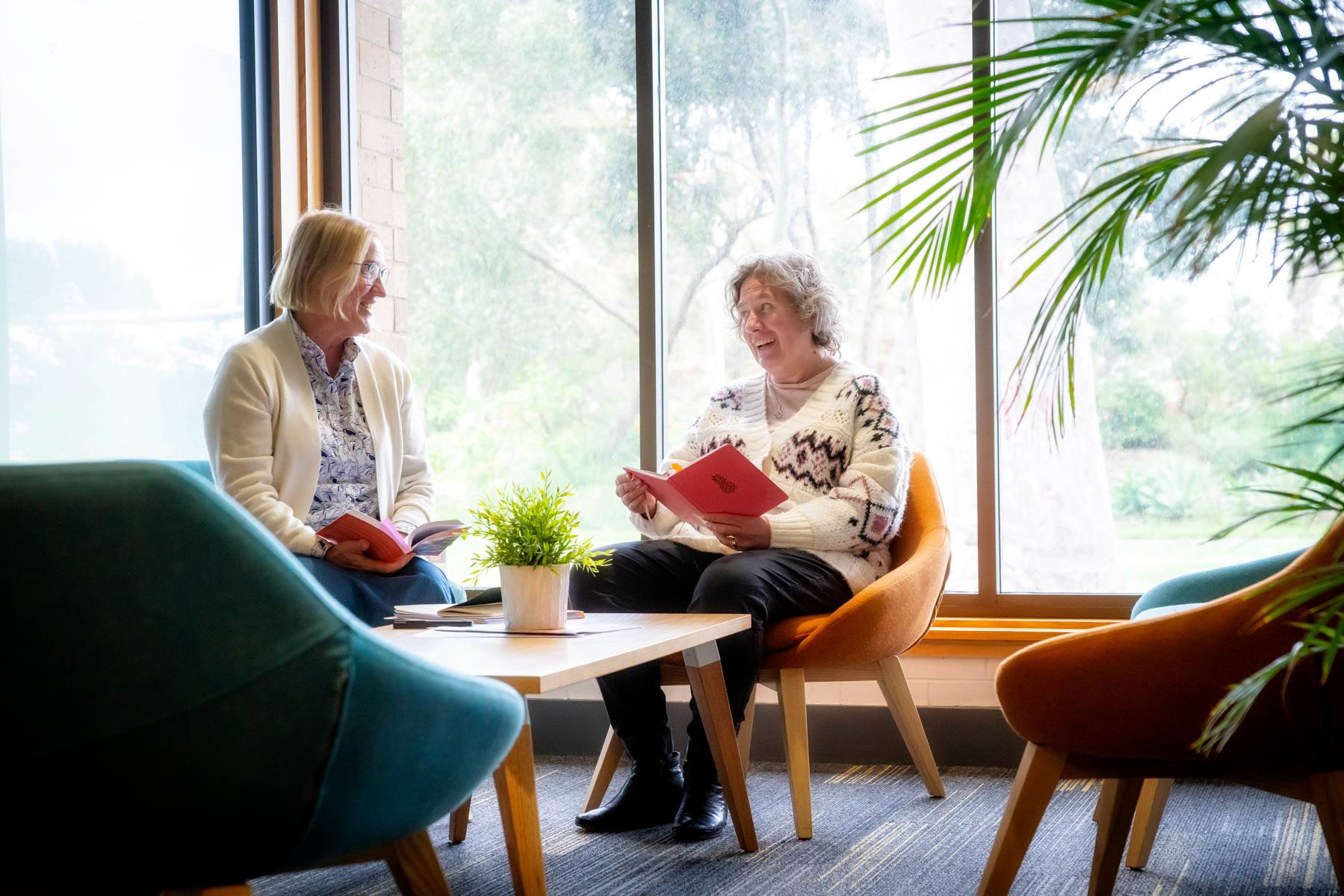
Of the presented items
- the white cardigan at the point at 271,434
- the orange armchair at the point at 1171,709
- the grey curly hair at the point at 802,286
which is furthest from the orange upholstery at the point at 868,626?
the white cardigan at the point at 271,434

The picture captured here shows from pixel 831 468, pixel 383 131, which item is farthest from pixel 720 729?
pixel 383 131

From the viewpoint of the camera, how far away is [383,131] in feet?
12.4

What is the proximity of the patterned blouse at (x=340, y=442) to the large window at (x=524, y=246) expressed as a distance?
0.85 meters

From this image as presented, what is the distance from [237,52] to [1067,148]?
2.25 metres

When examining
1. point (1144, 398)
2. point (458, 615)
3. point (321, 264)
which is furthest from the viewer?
point (1144, 398)

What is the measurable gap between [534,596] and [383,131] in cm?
222

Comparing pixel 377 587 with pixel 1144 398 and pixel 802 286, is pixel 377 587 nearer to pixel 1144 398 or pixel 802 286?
pixel 802 286

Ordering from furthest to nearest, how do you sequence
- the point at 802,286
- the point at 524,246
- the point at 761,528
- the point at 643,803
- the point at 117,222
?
the point at 524,246
the point at 117,222
the point at 802,286
the point at 761,528
the point at 643,803

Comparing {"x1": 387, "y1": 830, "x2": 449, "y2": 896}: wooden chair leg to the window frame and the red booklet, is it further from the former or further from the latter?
the window frame

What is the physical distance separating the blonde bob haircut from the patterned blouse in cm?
8

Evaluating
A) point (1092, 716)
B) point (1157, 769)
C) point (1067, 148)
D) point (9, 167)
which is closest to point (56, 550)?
point (1092, 716)

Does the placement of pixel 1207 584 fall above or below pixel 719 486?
below

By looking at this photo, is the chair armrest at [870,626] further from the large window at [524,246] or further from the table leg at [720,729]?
the large window at [524,246]

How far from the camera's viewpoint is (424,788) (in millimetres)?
1263
